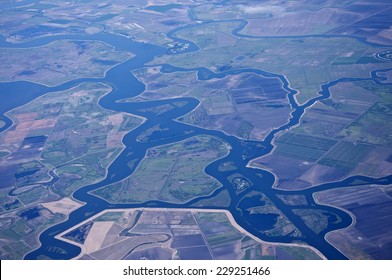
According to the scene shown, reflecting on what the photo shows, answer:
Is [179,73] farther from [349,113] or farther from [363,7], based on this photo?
[363,7]

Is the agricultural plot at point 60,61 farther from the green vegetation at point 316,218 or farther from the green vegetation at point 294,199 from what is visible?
the green vegetation at point 316,218

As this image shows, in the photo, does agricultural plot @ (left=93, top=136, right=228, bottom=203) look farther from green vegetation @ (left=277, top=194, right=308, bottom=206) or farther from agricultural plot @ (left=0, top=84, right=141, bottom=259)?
green vegetation @ (left=277, top=194, right=308, bottom=206)

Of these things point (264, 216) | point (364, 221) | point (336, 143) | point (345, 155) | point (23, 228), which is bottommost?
point (264, 216)

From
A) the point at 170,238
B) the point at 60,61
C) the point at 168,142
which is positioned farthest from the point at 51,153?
the point at 60,61

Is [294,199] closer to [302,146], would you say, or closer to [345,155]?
[345,155]

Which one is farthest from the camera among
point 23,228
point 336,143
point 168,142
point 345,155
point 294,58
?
point 294,58

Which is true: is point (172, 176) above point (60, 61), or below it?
below

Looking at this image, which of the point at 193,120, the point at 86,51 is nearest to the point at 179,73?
the point at 193,120
